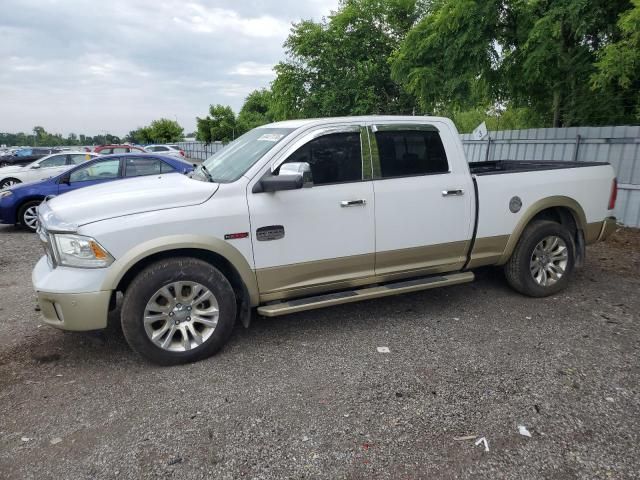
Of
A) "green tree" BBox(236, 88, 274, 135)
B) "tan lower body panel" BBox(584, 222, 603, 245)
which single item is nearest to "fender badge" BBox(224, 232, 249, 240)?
"tan lower body panel" BBox(584, 222, 603, 245)

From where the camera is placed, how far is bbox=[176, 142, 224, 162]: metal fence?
1517 inches

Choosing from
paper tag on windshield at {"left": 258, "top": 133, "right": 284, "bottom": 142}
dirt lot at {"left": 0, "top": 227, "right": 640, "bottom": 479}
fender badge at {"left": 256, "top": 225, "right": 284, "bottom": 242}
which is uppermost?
paper tag on windshield at {"left": 258, "top": 133, "right": 284, "bottom": 142}

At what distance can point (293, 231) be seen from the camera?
3.86m

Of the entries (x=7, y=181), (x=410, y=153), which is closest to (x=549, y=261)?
(x=410, y=153)

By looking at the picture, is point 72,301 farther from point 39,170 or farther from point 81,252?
point 39,170

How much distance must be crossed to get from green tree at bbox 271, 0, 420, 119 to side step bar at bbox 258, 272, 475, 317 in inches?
677

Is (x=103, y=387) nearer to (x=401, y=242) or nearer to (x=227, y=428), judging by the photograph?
(x=227, y=428)

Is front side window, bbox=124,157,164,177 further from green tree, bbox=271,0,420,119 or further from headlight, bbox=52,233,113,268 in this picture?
green tree, bbox=271,0,420,119

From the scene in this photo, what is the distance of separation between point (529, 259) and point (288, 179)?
2.89 metres

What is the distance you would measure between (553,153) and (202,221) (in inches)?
353

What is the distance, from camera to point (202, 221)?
3596 millimetres

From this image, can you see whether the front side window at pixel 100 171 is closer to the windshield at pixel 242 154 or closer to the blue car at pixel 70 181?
the blue car at pixel 70 181

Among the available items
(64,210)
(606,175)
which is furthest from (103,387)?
(606,175)

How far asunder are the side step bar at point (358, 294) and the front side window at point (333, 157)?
3.26 ft
